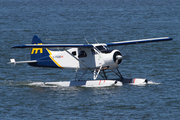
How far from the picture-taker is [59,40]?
48.2 m

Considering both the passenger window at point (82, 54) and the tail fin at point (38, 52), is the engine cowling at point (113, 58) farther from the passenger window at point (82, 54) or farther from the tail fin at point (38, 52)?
the tail fin at point (38, 52)

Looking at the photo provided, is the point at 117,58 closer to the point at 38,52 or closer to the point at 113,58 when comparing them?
the point at 113,58

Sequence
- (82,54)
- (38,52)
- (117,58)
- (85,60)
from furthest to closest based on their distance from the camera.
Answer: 1. (38,52)
2. (82,54)
3. (85,60)
4. (117,58)

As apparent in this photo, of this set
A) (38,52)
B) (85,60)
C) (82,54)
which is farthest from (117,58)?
(38,52)

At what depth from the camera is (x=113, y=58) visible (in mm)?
22906

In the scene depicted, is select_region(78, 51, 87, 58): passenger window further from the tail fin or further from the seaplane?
the tail fin

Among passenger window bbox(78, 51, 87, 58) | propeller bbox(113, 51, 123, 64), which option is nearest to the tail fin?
passenger window bbox(78, 51, 87, 58)

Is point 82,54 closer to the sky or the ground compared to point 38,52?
closer to the ground

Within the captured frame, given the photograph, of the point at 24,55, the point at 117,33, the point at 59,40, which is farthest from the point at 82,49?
the point at 117,33

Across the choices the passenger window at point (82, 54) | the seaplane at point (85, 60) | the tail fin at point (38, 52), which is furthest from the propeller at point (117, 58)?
the tail fin at point (38, 52)

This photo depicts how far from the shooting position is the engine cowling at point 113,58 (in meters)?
22.9

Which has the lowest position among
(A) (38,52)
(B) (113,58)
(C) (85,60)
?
(C) (85,60)

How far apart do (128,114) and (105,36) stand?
33904 millimetres

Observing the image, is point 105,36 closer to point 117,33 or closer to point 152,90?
point 117,33
